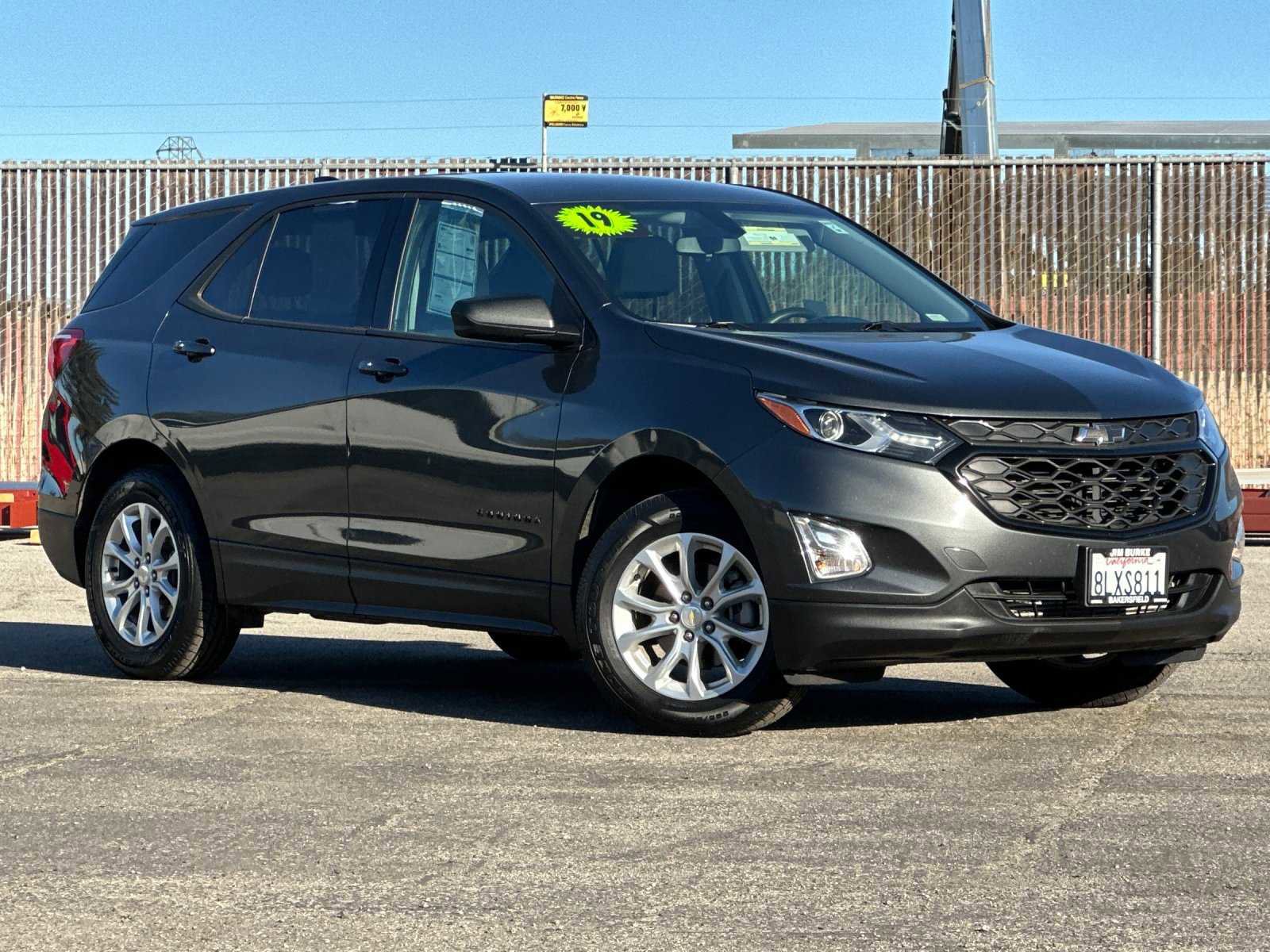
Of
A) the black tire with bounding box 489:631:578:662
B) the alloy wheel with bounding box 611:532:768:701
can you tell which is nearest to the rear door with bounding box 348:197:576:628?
the alloy wheel with bounding box 611:532:768:701

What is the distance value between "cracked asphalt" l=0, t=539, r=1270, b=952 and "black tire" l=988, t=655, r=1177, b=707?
9 centimetres

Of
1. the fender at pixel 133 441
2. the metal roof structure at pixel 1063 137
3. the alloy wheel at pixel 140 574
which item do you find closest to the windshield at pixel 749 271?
the fender at pixel 133 441

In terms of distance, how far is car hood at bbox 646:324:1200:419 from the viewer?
5.95m

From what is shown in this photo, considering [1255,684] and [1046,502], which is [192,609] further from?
[1255,684]

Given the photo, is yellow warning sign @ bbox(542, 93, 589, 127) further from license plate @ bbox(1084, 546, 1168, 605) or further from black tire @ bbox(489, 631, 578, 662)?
license plate @ bbox(1084, 546, 1168, 605)

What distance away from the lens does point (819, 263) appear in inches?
296

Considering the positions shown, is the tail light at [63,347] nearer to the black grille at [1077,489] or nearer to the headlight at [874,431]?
the headlight at [874,431]

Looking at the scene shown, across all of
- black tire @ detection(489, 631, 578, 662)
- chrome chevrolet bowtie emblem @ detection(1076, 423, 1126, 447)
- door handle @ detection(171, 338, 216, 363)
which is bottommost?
black tire @ detection(489, 631, 578, 662)

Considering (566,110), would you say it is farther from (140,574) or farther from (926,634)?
(926,634)

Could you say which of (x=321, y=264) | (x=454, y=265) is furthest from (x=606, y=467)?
(x=321, y=264)

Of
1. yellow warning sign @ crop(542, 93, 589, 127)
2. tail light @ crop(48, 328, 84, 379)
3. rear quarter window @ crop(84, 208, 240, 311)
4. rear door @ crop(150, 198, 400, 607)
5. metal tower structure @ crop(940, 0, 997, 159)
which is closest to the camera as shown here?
rear door @ crop(150, 198, 400, 607)

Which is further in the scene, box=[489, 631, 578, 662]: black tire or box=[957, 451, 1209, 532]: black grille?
box=[489, 631, 578, 662]: black tire

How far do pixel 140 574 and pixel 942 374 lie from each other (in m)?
3.34

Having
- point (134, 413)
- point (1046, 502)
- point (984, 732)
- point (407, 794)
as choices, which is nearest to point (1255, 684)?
point (984, 732)
